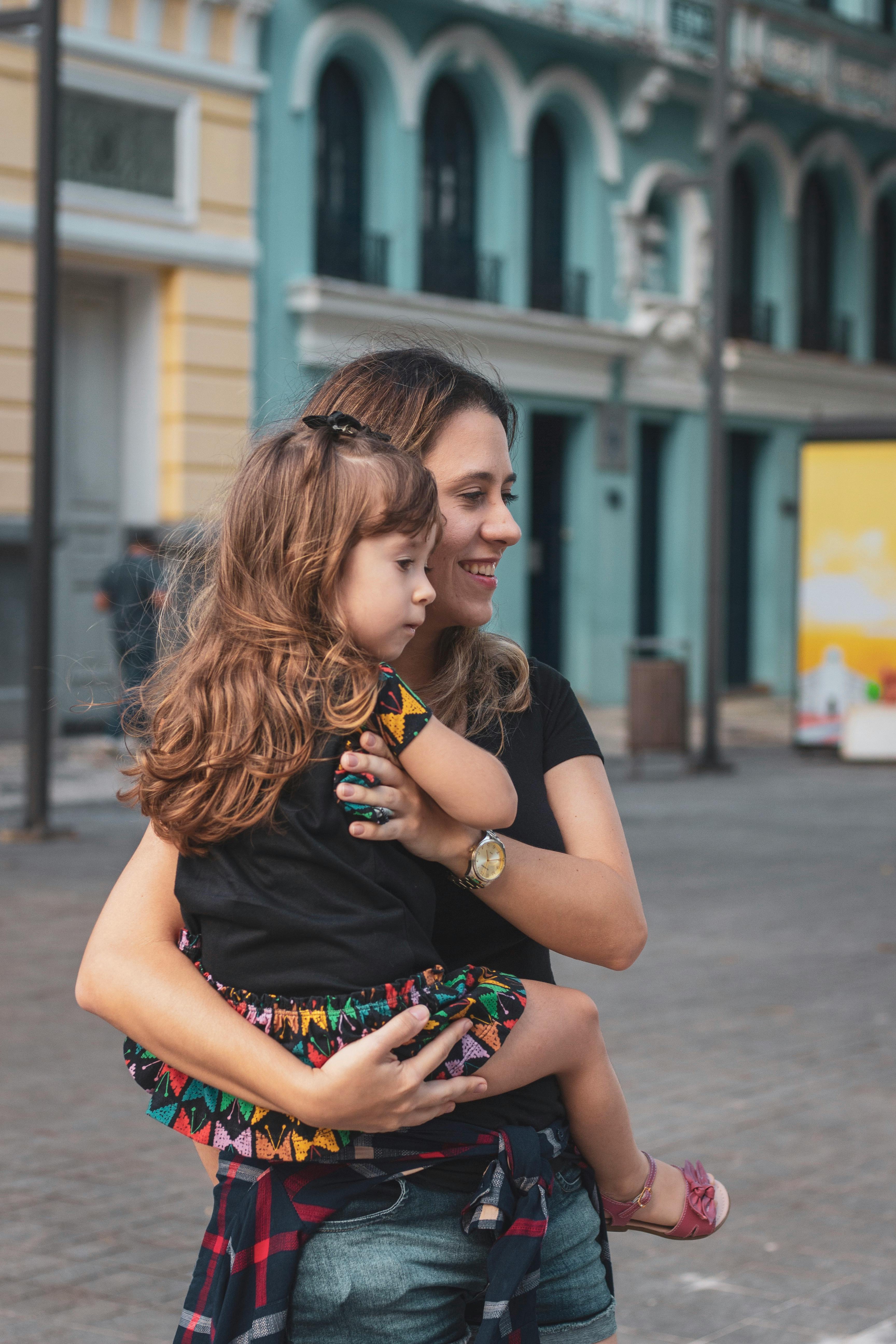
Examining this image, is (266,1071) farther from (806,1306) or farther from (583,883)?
(806,1306)

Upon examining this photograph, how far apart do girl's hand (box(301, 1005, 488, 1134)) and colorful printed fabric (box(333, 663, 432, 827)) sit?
0.67 ft

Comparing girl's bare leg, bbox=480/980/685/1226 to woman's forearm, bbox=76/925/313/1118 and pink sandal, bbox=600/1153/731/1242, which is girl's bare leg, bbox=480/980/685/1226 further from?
woman's forearm, bbox=76/925/313/1118

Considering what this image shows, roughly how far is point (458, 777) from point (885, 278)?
89.3 ft

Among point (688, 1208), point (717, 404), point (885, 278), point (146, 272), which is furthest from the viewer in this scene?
point (885, 278)

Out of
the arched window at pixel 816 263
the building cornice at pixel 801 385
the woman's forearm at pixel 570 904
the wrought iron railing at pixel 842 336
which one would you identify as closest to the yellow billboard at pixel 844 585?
the building cornice at pixel 801 385

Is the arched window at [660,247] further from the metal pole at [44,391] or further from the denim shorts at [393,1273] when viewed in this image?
the denim shorts at [393,1273]

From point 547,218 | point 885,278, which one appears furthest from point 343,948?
point 885,278

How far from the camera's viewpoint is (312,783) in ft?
6.34

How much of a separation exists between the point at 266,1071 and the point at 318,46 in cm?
1839

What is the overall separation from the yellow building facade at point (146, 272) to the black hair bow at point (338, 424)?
14634 mm

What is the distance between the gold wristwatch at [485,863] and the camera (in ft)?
6.57

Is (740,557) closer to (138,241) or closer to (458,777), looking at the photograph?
(138,241)

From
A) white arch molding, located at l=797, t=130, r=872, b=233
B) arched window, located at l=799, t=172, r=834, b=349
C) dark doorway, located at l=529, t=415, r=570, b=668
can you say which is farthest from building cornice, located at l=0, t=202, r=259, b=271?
white arch molding, located at l=797, t=130, r=872, b=233

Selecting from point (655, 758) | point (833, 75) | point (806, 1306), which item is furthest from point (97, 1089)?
point (833, 75)
